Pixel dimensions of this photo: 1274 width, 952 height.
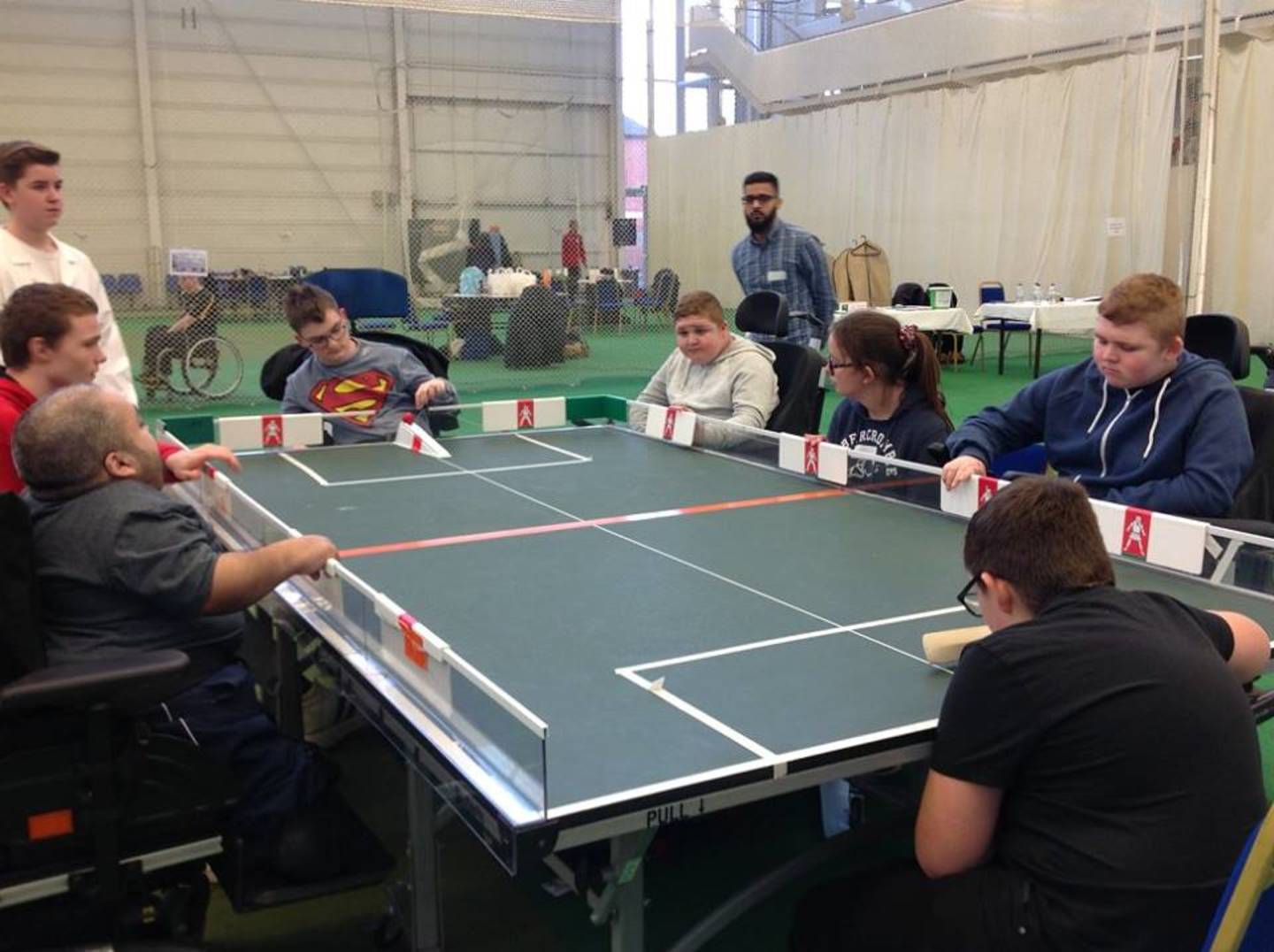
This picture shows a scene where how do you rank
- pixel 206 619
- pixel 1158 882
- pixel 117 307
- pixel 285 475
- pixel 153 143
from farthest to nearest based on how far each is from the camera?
pixel 153 143, pixel 117 307, pixel 285 475, pixel 206 619, pixel 1158 882

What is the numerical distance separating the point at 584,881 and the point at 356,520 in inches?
55.5

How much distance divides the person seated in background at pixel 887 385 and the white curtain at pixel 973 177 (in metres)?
9.31

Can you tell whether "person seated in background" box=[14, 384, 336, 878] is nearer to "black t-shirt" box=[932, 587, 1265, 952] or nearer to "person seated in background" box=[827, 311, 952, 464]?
"black t-shirt" box=[932, 587, 1265, 952]

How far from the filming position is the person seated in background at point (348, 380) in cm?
416

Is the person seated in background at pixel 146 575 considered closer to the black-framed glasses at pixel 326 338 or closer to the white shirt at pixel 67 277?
the white shirt at pixel 67 277

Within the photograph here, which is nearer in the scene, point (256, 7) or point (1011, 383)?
point (1011, 383)

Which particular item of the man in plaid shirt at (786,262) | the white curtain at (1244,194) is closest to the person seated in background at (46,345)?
the man in plaid shirt at (786,262)

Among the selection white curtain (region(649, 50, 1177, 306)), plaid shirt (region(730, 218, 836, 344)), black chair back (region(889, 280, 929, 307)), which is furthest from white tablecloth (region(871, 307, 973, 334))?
plaid shirt (region(730, 218, 836, 344))

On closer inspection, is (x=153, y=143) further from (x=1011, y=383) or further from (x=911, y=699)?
(x=911, y=699)

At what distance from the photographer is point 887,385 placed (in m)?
3.42

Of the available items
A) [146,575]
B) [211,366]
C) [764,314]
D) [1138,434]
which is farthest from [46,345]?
[211,366]

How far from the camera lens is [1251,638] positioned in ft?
5.92

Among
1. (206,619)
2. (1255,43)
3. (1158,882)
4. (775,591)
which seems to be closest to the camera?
(1158,882)

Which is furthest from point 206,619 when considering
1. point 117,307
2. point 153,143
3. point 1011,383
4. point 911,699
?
point 153,143
